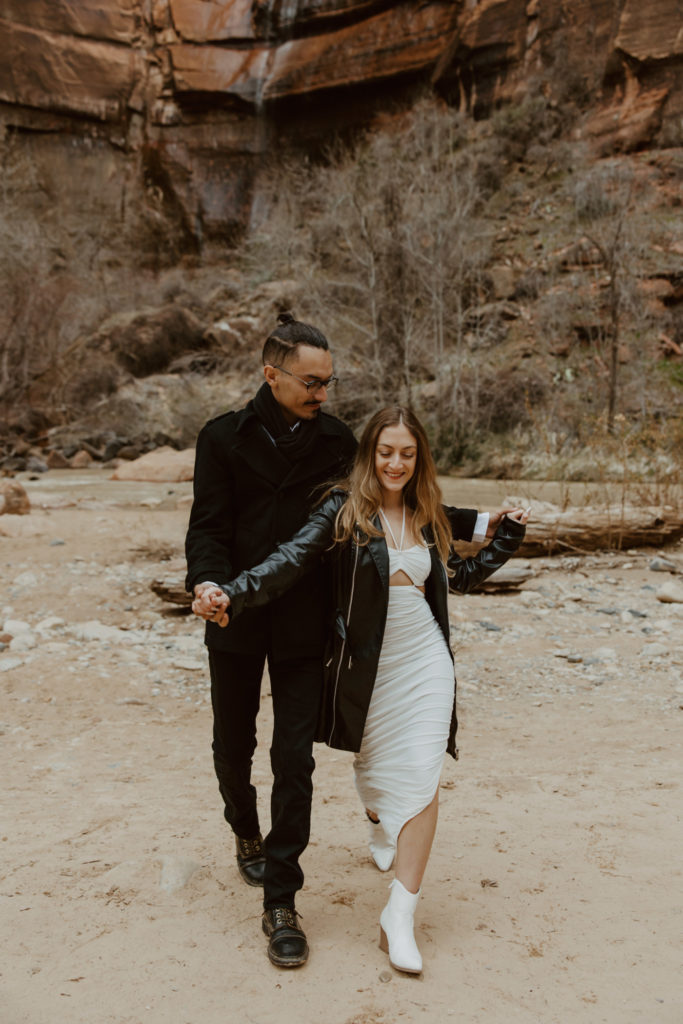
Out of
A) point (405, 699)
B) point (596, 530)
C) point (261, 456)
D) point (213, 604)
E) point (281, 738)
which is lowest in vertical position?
point (596, 530)

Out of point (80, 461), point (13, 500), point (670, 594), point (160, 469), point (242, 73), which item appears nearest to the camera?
point (670, 594)

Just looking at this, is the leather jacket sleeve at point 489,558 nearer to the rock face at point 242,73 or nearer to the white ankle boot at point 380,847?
the white ankle boot at point 380,847

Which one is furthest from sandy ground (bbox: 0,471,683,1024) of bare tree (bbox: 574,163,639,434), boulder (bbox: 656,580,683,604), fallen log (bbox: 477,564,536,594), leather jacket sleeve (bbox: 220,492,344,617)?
bare tree (bbox: 574,163,639,434)

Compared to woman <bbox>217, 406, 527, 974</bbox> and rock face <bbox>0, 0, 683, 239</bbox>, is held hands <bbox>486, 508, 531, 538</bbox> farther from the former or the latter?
rock face <bbox>0, 0, 683, 239</bbox>

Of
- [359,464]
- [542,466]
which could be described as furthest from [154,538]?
[542,466]

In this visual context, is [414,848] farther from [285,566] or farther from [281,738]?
[285,566]

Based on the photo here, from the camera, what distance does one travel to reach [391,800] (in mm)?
2535

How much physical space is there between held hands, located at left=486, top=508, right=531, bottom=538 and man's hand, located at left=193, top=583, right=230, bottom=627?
37.6 inches

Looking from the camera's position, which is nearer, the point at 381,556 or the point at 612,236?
the point at 381,556

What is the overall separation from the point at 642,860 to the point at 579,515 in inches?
220

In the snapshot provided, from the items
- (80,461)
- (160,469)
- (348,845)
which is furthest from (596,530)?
(80,461)

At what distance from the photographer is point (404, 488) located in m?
2.77

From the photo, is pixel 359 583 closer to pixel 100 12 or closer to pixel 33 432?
pixel 33 432

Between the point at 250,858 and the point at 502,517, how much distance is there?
149 cm
